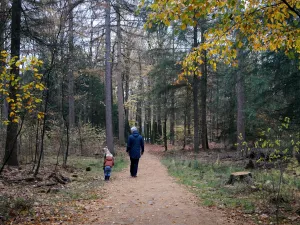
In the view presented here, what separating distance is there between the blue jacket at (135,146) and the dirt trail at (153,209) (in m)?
2.13

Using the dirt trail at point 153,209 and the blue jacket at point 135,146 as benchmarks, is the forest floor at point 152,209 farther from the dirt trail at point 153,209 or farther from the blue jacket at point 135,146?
the blue jacket at point 135,146

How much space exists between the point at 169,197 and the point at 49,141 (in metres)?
10.6

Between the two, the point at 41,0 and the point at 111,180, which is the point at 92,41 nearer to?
the point at 41,0

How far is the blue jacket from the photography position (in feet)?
35.2

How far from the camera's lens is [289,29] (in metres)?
5.21

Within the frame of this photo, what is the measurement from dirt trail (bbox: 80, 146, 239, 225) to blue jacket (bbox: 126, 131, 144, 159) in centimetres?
213

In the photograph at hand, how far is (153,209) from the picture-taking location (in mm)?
6180

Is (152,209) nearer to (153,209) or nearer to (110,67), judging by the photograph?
(153,209)

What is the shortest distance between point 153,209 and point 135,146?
4.75 metres

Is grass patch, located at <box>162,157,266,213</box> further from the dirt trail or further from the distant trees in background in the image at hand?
the distant trees in background

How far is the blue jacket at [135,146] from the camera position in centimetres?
1073

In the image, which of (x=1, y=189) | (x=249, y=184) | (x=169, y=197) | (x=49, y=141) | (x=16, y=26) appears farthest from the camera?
(x=49, y=141)

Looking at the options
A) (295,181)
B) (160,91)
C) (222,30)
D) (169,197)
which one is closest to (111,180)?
(169,197)

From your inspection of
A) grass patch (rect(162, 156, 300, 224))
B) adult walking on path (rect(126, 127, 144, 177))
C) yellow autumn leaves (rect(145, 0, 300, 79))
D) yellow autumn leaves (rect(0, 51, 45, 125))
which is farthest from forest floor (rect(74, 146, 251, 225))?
yellow autumn leaves (rect(145, 0, 300, 79))
